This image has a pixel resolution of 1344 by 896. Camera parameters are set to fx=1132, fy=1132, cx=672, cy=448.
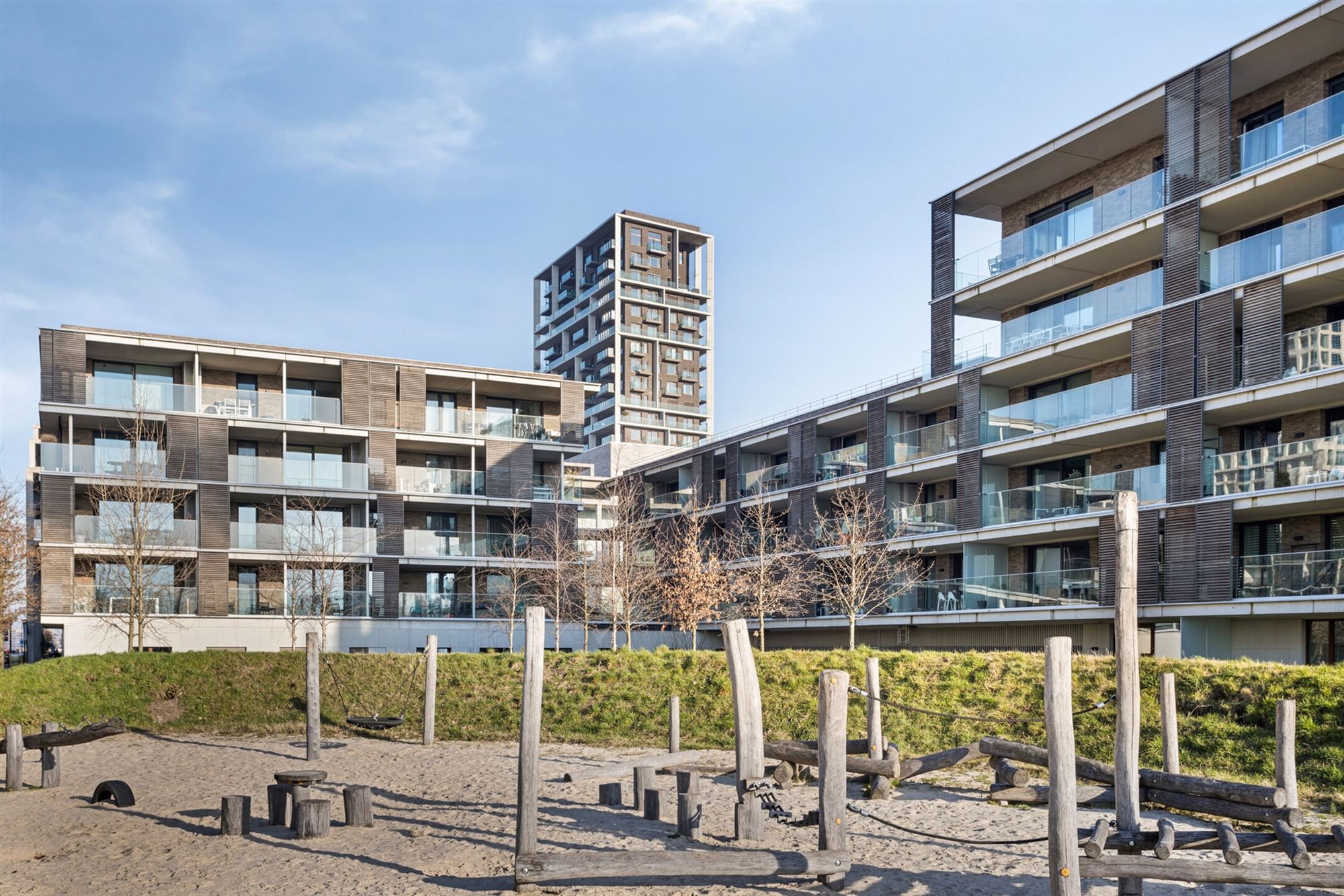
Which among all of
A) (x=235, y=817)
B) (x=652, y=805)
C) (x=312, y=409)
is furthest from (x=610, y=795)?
(x=312, y=409)

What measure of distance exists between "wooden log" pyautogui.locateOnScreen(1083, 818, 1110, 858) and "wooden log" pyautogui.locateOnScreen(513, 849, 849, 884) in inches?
Answer: 91.3

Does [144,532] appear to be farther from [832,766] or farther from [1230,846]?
[1230,846]

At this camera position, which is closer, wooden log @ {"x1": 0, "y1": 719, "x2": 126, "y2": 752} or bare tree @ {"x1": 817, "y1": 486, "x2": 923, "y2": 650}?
wooden log @ {"x1": 0, "y1": 719, "x2": 126, "y2": 752}

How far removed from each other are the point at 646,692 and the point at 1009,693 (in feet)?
26.3

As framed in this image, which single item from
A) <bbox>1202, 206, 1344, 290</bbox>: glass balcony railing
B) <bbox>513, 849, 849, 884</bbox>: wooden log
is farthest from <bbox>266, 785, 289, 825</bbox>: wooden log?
<bbox>1202, 206, 1344, 290</bbox>: glass balcony railing

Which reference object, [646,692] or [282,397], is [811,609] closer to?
[646,692]

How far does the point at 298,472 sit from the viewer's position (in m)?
43.7

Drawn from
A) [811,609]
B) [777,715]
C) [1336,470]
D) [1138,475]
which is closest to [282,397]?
[811,609]

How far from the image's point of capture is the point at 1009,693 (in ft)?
75.3

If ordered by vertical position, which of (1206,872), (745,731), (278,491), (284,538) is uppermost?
(278,491)

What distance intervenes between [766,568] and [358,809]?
31.4 meters

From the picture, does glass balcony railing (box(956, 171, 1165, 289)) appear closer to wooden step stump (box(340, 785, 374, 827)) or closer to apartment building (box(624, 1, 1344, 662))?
apartment building (box(624, 1, 1344, 662))

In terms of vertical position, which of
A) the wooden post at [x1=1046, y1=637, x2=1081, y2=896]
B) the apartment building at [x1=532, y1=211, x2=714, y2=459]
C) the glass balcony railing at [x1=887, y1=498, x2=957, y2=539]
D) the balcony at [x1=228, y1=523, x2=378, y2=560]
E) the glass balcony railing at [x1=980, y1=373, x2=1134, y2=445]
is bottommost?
the wooden post at [x1=1046, y1=637, x2=1081, y2=896]

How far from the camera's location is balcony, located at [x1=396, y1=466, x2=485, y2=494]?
151ft
